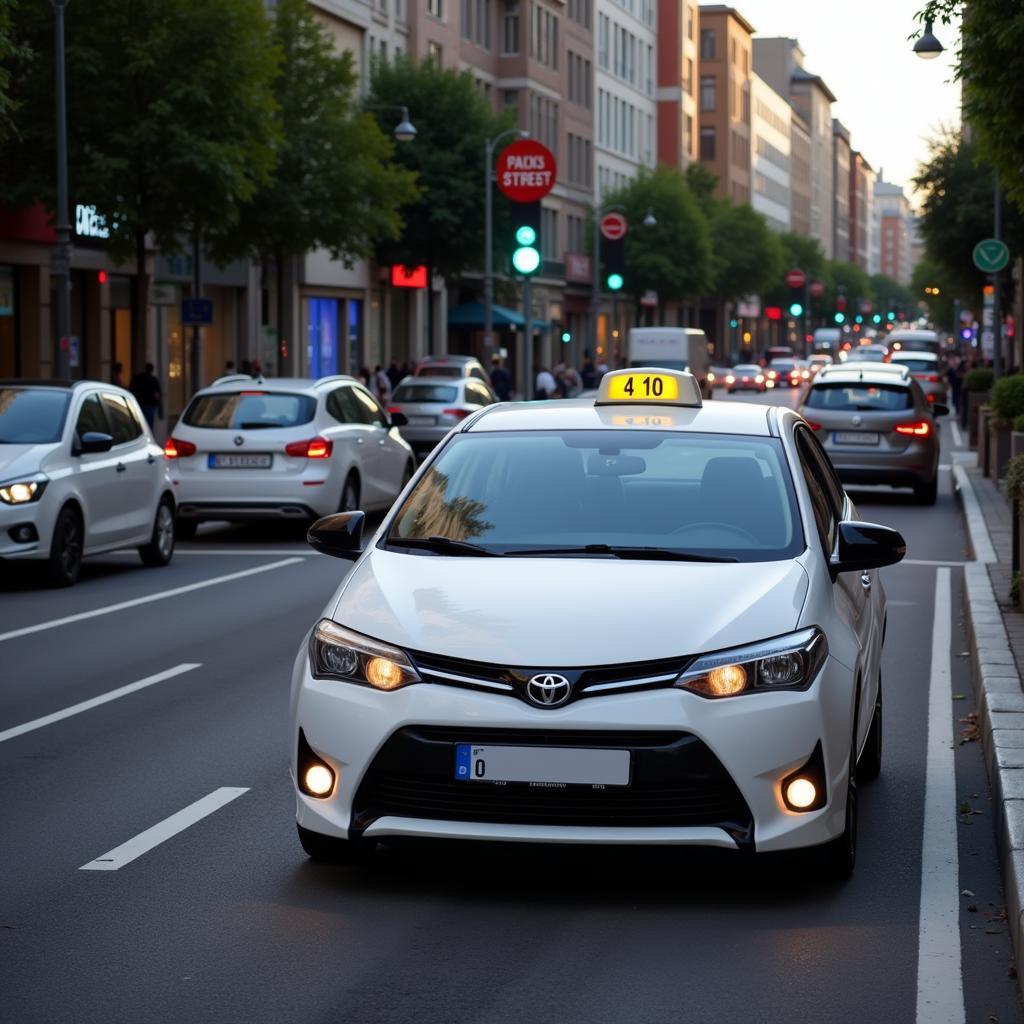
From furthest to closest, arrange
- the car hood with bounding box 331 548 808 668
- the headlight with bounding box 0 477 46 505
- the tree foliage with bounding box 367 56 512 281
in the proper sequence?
the tree foliage with bounding box 367 56 512 281
the headlight with bounding box 0 477 46 505
the car hood with bounding box 331 548 808 668

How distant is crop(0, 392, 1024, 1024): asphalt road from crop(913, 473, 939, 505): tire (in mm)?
17456

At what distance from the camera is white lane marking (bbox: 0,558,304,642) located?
45.2 feet

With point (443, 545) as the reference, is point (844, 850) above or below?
below

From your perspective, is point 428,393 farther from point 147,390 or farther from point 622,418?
point 622,418

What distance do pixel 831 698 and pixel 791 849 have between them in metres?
0.45

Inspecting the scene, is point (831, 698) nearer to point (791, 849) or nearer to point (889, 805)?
point (791, 849)

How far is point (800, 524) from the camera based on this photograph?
7047 millimetres

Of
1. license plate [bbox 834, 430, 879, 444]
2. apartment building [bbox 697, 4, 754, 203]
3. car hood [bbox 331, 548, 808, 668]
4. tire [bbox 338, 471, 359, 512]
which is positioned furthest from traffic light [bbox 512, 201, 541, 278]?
apartment building [bbox 697, 4, 754, 203]

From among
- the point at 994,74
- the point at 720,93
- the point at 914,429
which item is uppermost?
the point at 720,93

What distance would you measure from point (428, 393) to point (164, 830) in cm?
2749

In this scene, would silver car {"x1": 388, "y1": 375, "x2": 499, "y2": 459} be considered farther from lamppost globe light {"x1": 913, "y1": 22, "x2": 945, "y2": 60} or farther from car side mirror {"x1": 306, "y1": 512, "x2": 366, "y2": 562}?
car side mirror {"x1": 306, "y1": 512, "x2": 366, "y2": 562}

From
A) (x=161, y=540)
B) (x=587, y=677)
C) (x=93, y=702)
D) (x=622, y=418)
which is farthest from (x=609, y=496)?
(x=161, y=540)

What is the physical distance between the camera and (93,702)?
10594mm

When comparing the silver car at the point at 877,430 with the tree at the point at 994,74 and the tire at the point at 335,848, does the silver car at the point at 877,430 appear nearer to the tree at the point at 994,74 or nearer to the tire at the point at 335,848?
the tree at the point at 994,74
